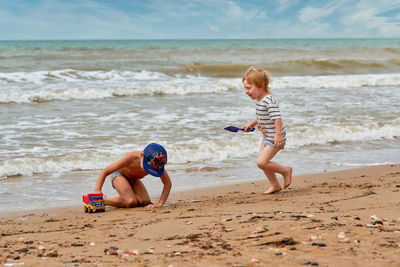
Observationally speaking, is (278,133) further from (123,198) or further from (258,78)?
(123,198)

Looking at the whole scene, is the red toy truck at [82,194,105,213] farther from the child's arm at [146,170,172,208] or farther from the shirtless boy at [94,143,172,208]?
the child's arm at [146,170,172,208]

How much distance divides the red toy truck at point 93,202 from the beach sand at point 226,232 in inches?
3.2

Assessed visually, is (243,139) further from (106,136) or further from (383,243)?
(383,243)

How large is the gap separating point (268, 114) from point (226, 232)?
1933mm

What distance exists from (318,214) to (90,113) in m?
7.90

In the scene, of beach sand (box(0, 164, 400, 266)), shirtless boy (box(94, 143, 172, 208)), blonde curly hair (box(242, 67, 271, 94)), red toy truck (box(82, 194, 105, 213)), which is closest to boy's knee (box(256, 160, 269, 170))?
beach sand (box(0, 164, 400, 266))

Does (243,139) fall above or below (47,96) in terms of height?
below

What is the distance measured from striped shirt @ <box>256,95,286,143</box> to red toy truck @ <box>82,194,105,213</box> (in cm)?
184

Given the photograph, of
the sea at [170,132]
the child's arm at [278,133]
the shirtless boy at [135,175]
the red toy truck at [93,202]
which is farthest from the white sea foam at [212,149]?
the child's arm at [278,133]

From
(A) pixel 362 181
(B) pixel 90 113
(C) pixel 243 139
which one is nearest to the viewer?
(A) pixel 362 181

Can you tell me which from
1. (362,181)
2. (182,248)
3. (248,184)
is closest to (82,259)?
(182,248)

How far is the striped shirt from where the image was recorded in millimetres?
4898

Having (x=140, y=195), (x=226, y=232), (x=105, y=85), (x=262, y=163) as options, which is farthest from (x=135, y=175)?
(x=105, y=85)

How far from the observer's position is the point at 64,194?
5.41 meters
